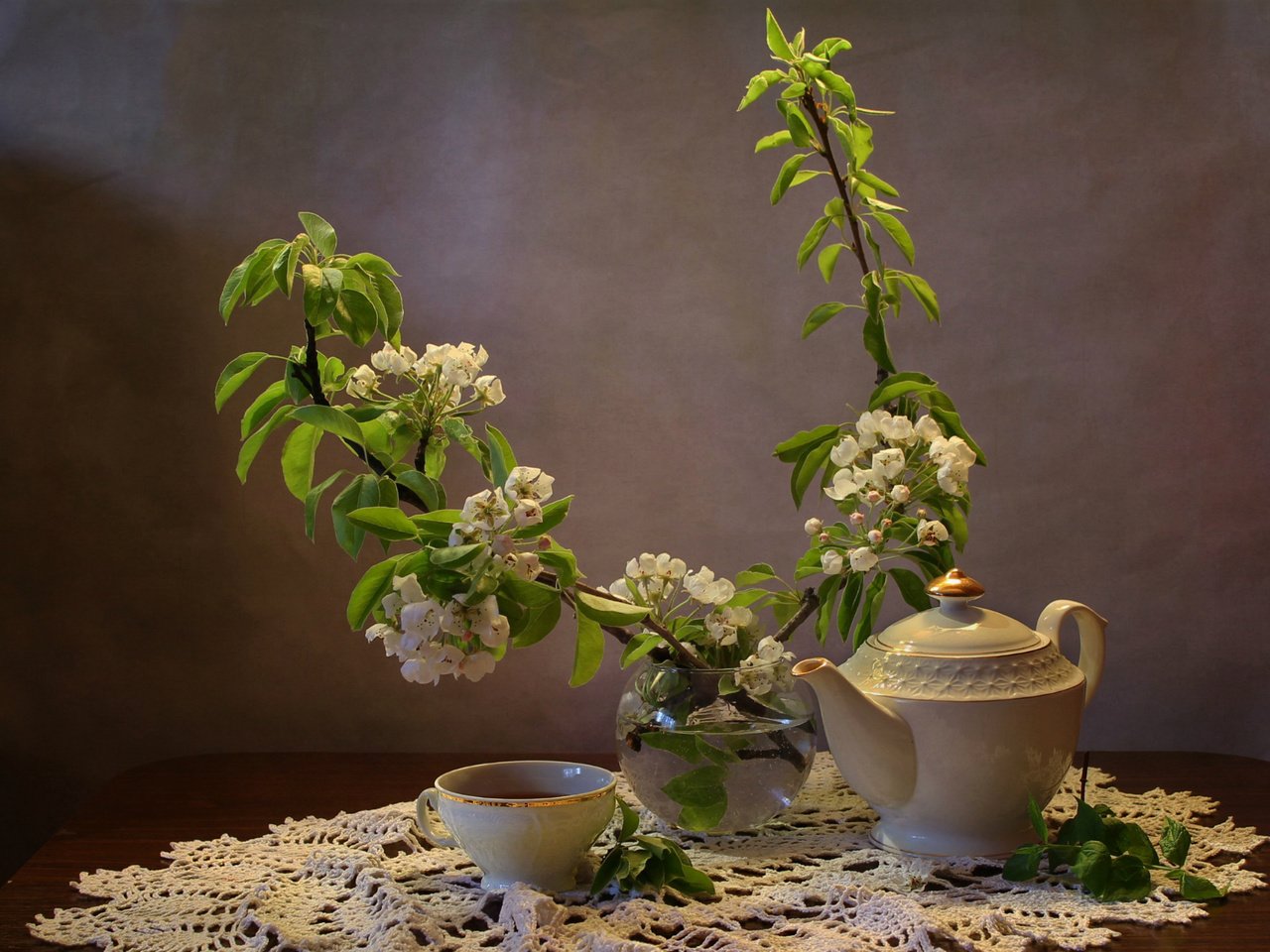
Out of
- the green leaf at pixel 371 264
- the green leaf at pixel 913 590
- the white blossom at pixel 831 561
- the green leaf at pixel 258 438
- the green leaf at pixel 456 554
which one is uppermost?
the green leaf at pixel 371 264

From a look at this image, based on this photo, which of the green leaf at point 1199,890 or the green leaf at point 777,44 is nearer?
the green leaf at point 1199,890

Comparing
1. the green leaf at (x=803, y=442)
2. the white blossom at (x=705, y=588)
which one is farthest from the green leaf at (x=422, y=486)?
the green leaf at (x=803, y=442)

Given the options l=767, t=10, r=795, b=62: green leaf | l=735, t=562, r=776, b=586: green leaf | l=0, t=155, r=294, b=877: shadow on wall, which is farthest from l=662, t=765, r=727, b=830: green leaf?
l=0, t=155, r=294, b=877: shadow on wall

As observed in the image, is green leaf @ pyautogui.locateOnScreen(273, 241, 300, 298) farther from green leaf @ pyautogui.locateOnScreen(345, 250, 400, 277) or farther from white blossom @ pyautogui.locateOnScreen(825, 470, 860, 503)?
white blossom @ pyautogui.locateOnScreen(825, 470, 860, 503)

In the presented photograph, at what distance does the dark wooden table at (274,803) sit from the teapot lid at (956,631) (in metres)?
0.23

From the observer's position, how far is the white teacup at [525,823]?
887 mm

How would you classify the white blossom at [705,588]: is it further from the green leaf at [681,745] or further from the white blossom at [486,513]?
the white blossom at [486,513]

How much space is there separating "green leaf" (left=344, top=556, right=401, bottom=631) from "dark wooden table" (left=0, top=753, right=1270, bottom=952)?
0.99ft

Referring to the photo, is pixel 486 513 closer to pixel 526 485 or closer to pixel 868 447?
pixel 526 485

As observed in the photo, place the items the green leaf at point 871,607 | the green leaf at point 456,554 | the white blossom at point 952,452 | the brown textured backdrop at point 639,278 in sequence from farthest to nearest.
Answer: the brown textured backdrop at point 639,278 → the green leaf at point 871,607 → the white blossom at point 952,452 → the green leaf at point 456,554

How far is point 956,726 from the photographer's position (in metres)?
0.96

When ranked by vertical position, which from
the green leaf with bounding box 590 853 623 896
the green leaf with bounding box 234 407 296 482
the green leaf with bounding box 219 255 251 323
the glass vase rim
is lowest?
the green leaf with bounding box 590 853 623 896

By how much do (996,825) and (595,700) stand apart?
0.69 metres

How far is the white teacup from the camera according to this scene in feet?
2.91
